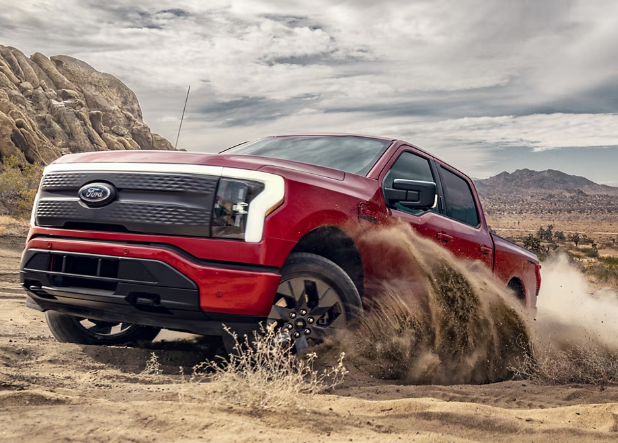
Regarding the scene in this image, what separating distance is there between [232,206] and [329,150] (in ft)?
5.34

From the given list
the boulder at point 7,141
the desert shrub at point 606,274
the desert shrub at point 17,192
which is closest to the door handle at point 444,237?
the desert shrub at point 606,274

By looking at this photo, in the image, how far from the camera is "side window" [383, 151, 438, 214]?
456 centimetres

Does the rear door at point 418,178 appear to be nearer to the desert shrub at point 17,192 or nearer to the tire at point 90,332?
the tire at point 90,332

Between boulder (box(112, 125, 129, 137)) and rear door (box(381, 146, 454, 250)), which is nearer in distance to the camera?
rear door (box(381, 146, 454, 250))

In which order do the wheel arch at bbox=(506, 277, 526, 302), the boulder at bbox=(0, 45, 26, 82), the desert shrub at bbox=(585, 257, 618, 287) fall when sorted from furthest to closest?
1. the boulder at bbox=(0, 45, 26, 82)
2. the desert shrub at bbox=(585, 257, 618, 287)
3. the wheel arch at bbox=(506, 277, 526, 302)

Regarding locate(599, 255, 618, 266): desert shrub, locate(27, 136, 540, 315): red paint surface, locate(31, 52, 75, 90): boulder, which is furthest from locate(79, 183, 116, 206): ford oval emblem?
locate(31, 52, 75, 90): boulder

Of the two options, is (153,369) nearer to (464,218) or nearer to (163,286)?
(163,286)

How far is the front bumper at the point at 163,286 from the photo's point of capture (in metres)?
3.23

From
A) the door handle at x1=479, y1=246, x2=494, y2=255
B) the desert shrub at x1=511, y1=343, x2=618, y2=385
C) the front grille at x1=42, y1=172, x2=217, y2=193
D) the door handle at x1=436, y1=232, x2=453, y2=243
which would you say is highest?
the front grille at x1=42, y1=172, x2=217, y2=193

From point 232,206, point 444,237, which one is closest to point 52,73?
point 444,237

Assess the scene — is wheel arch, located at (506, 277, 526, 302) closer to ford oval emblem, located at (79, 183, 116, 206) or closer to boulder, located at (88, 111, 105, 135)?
ford oval emblem, located at (79, 183, 116, 206)

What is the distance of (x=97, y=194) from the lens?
3.54 m

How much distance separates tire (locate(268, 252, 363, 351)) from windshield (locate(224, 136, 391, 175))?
111cm

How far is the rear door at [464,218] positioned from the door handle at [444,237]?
0.13ft
